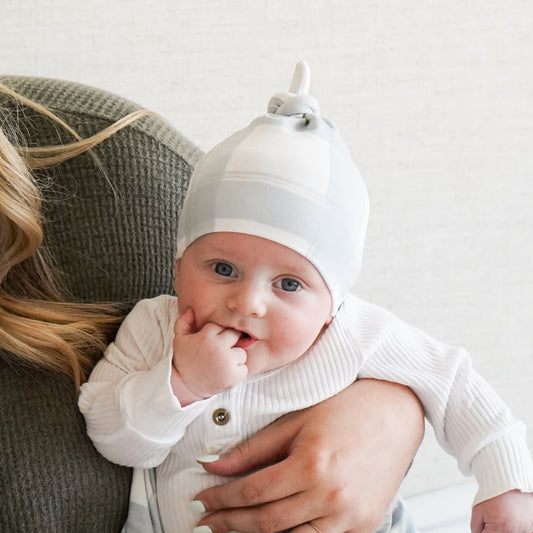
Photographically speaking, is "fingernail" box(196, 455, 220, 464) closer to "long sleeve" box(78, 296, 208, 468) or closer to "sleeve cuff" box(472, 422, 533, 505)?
"long sleeve" box(78, 296, 208, 468)

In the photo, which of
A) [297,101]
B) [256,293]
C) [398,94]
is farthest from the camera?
[398,94]

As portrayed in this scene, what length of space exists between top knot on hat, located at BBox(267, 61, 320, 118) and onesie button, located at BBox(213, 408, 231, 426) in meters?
0.34

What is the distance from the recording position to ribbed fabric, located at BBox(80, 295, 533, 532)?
88 centimetres

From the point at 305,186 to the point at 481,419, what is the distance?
342 millimetres

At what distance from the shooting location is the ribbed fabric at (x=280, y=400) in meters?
0.88

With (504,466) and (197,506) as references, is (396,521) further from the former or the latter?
(197,506)

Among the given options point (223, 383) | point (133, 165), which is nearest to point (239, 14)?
point (133, 165)

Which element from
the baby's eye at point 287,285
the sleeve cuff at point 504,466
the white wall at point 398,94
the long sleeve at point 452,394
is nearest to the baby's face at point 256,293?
the baby's eye at point 287,285

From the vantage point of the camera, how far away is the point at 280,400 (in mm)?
917

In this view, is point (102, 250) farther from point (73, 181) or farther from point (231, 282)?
point (231, 282)

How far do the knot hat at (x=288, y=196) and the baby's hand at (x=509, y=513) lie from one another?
280 millimetres

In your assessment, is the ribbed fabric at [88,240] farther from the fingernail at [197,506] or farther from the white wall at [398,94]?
the white wall at [398,94]

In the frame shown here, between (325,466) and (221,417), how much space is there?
127mm

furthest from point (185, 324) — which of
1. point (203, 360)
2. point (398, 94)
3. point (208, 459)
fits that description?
point (398, 94)
